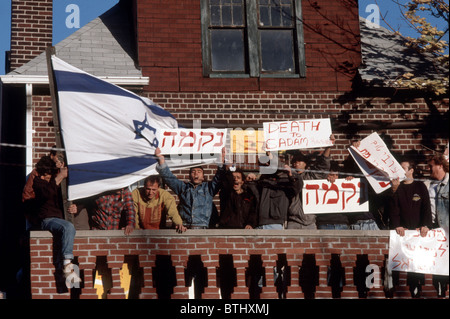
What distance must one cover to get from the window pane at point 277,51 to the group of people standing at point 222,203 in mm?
3249

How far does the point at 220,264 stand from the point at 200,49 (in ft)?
15.1

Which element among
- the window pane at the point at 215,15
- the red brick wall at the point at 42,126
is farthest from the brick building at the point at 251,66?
the red brick wall at the point at 42,126

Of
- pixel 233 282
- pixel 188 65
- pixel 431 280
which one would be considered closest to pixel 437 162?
pixel 431 280

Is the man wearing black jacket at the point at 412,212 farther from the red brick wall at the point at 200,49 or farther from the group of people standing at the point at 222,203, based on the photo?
the red brick wall at the point at 200,49

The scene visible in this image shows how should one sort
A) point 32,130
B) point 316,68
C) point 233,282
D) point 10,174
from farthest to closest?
point 10,174
point 316,68
point 32,130
point 233,282

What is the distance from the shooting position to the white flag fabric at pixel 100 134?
35.7 ft

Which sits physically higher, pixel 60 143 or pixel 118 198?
pixel 60 143

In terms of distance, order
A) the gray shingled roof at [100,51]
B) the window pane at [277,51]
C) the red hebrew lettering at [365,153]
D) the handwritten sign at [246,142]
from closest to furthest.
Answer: the red hebrew lettering at [365,153] → the handwritten sign at [246,142] → the gray shingled roof at [100,51] → the window pane at [277,51]

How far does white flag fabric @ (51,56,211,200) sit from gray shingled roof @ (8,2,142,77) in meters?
2.00

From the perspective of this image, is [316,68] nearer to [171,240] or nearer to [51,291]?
[171,240]

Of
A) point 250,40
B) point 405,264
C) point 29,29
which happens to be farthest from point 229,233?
point 29,29

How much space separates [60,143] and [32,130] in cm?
246

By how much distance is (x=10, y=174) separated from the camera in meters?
15.2
